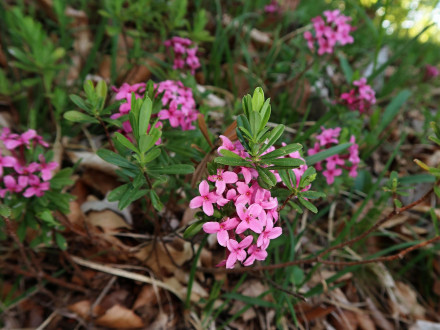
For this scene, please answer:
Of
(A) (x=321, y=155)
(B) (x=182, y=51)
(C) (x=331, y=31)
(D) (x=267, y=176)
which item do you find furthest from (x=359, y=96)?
(D) (x=267, y=176)

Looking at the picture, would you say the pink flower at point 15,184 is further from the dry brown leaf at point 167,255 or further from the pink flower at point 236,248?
the pink flower at point 236,248

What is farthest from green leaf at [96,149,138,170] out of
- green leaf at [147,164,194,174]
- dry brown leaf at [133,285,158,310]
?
dry brown leaf at [133,285,158,310]

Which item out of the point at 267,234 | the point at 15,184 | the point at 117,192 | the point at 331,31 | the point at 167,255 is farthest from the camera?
the point at 331,31

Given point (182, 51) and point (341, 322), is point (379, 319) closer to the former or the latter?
point (341, 322)

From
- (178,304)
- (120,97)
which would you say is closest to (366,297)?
(178,304)

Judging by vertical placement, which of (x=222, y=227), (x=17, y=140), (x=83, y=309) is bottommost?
(x=83, y=309)

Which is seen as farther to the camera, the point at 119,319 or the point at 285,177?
the point at 119,319

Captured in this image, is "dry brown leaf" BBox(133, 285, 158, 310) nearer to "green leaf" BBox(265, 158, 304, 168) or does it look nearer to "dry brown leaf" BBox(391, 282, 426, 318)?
"green leaf" BBox(265, 158, 304, 168)
